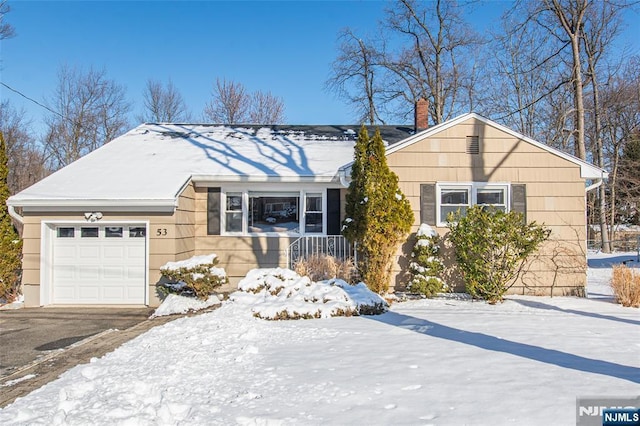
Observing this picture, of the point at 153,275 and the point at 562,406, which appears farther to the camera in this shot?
the point at 153,275

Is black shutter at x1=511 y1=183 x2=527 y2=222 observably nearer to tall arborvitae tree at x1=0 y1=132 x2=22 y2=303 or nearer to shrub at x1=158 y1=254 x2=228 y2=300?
shrub at x1=158 y1=254 x2=228 y2=300

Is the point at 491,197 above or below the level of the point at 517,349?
above

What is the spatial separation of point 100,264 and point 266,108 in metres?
21.7

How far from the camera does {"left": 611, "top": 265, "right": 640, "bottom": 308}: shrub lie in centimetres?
832

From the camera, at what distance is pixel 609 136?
82.9 feet

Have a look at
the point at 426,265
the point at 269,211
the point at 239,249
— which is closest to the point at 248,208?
the point at 269,211

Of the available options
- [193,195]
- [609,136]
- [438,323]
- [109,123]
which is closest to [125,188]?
[193,195]

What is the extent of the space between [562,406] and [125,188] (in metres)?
9.02

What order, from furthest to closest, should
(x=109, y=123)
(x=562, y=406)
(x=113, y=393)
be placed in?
(x=109, y=123)
(x=113, y=393)
(x=562, y=406)

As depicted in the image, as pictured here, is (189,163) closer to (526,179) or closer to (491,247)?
(491,247)

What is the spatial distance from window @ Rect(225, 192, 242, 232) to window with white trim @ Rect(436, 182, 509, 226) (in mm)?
4791

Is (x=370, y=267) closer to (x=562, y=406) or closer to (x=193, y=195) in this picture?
(x=193, y=195)

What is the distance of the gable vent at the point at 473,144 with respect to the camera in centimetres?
970

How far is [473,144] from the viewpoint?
9719mm
